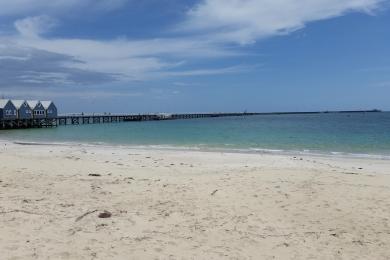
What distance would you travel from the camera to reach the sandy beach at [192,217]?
534 centimetres

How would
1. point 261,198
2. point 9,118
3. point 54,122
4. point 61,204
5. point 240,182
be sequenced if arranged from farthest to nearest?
point 54,122 < point 9,118 < point 240,182 < point 261,198 < point 61,204

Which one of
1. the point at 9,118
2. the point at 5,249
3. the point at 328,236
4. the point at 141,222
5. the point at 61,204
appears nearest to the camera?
the point at 5,249

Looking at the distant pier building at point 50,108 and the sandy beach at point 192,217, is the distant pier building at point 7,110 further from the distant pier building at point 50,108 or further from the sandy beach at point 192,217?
the sandy beach at point 192,217

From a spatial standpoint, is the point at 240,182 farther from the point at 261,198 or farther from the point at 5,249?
the point at 5,249

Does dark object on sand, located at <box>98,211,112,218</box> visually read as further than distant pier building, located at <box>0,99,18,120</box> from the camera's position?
No

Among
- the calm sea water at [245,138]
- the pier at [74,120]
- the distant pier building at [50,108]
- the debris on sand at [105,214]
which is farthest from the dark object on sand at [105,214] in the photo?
the distant pier building at [50,108]

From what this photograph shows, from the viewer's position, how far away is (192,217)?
6734mm

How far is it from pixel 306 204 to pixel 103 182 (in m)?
4.42

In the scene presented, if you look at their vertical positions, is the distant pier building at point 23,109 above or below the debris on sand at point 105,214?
above

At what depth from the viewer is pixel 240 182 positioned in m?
9.54

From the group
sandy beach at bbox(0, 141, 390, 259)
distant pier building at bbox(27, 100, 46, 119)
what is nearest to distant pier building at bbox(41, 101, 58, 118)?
distant pier building at bbox(27, 100, 46, 119)

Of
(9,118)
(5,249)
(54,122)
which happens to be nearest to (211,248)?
(5,249)

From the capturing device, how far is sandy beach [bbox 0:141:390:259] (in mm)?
5340

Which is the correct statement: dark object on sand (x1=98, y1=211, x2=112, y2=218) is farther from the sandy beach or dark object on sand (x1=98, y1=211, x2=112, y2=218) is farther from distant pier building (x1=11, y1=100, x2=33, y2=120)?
distant pier building (x1=11, y1=100, x2=33, y2=120)
